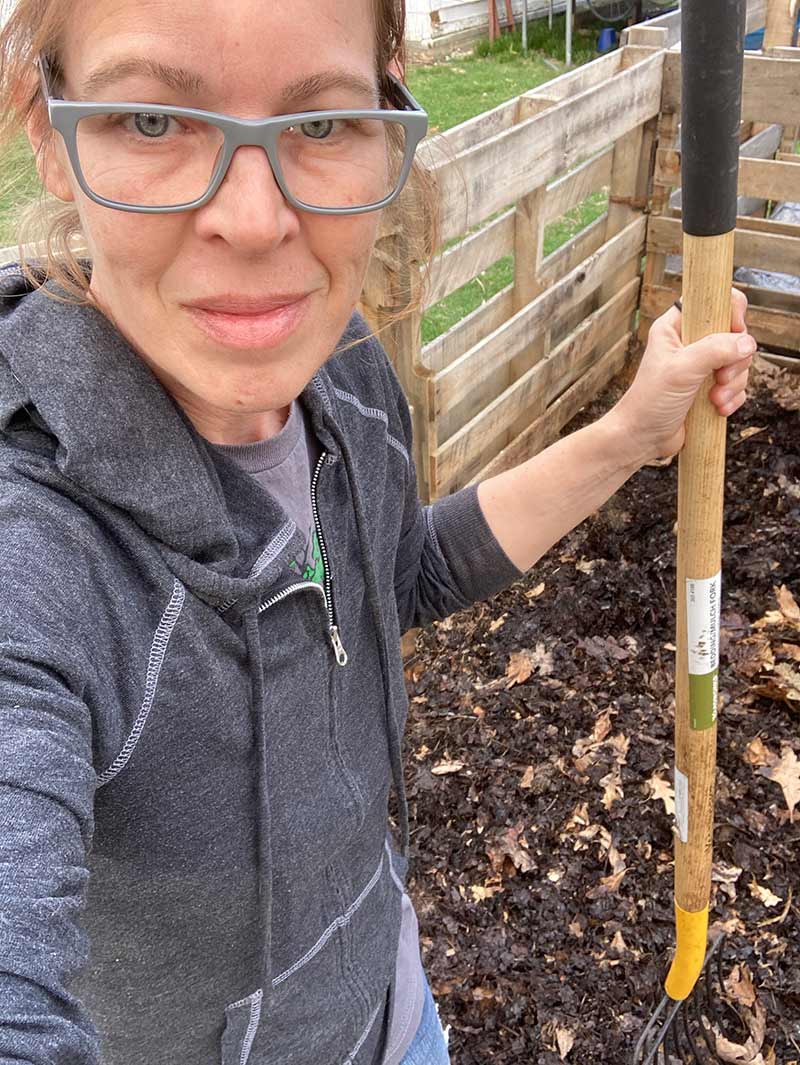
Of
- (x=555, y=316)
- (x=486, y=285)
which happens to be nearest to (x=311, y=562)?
(x=555, y=316)

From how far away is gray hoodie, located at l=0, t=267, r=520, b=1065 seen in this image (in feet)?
2.92

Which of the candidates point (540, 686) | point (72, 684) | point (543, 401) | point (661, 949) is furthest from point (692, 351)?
point (543, 401)

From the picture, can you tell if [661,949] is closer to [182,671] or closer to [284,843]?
[284,843]

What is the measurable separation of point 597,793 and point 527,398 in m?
1.98

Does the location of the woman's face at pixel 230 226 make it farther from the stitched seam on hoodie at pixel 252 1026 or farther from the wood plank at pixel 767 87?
the wood plank at pixel 767 87

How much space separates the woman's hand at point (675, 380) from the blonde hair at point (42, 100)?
1.73 ft

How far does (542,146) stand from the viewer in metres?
3.89

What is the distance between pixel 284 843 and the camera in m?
1.27

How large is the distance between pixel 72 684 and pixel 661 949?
2612mm

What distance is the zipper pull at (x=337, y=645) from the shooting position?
1.29 m

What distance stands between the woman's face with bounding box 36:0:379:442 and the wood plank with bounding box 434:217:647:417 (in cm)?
260

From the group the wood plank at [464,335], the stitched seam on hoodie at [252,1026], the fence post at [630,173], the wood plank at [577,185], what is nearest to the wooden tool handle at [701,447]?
the stitched seam on hoodie at [252,1026]

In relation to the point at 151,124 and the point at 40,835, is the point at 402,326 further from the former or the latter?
the point at 40,835

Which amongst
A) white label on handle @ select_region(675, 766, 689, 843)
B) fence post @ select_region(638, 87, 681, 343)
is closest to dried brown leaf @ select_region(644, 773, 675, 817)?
white label on handle @ select_region(675, 766, 689, 843)
